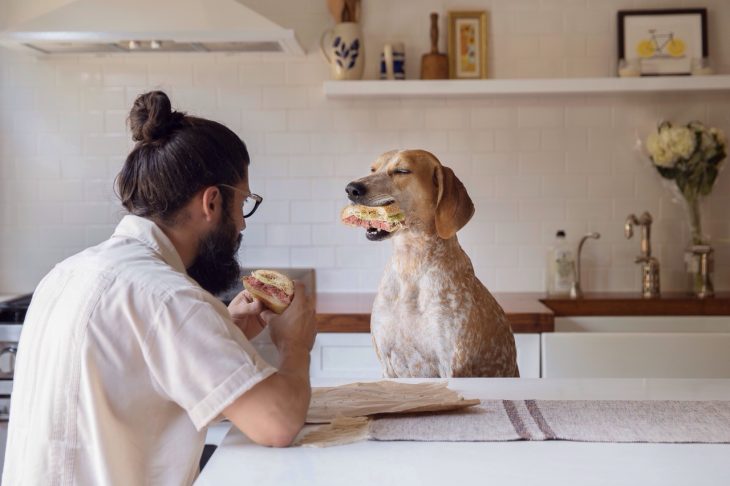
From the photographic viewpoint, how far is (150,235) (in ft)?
4.41

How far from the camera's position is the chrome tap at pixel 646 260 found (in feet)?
11.7

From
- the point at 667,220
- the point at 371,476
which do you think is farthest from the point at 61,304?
the point at 667,220

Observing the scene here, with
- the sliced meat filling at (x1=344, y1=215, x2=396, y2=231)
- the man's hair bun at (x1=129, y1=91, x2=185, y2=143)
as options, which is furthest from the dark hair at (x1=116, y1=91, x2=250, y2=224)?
the sliced meat filling at (x1=344, y1=215, x2=396, y2=231)

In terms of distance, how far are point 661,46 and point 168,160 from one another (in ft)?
9.44

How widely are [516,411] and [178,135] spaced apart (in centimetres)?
74

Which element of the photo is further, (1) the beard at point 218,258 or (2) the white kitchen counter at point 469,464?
(1) the beard at point 218,258

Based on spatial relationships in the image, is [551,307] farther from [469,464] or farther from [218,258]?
[469,464]

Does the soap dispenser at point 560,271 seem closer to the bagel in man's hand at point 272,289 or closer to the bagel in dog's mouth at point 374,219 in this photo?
the bagel in dog's mouth at point 374,219

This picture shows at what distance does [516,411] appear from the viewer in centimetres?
134

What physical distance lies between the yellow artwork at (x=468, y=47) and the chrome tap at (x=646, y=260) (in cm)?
98

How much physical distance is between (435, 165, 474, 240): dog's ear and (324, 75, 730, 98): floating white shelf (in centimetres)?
159

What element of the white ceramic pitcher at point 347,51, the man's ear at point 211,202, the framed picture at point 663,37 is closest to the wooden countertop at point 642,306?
the framed picture at point 663,37

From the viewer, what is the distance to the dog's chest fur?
1.81m

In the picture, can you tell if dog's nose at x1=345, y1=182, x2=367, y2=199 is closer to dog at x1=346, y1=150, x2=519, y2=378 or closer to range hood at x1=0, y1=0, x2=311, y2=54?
dog at x1=346, y1=150, x2=519, y2=378
